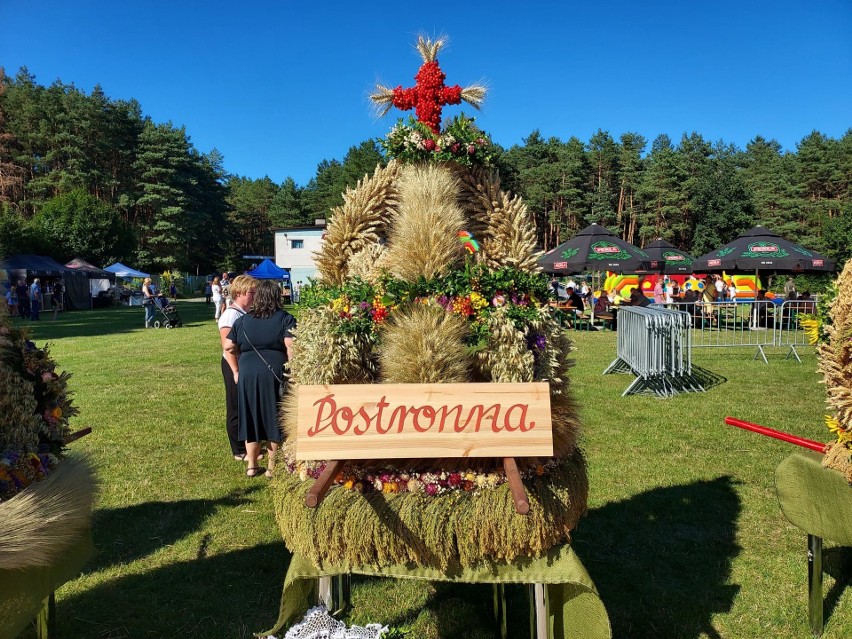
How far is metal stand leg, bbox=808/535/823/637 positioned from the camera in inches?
113

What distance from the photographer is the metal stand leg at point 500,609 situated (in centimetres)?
302

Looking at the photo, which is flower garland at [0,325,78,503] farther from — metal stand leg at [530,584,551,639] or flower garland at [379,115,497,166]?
metal stand leg at [530,584,551,639]

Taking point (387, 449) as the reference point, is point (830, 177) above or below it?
above

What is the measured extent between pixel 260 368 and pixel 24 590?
3051 mm

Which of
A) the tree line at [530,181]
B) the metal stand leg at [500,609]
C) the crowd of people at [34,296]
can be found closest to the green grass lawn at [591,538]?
the metal stand leg at [500,609]

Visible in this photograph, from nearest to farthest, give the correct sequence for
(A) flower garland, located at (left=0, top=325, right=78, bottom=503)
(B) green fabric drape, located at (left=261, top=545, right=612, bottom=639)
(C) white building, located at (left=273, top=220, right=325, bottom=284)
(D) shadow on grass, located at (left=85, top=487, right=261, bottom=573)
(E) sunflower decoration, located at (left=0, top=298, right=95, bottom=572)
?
(E) sunflower decoration, located at (left=0, top=298, right=95, bottom=572), (A) flower garland, located at (left=0, top=325, right=78, bottom=503), (B) green fabric drape, located at (left=261, top=545, right=612, bottom=639), (D) shadow on grass, located at (left=85, top=487, right=261, bottom=573), (C) white building, located at (left=273, top=220, right=325, bottom=284)

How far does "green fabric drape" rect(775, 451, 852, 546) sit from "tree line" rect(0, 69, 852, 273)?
4468 cm

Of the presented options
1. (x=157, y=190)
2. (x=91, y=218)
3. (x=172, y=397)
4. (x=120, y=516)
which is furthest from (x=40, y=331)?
(x=157, y=190)

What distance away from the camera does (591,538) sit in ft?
13.9

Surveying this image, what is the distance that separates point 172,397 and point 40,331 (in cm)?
1331

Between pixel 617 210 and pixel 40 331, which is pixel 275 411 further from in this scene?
pixel 617 210

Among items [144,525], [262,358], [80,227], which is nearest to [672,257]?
[262,358]

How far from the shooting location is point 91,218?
40.1 meters

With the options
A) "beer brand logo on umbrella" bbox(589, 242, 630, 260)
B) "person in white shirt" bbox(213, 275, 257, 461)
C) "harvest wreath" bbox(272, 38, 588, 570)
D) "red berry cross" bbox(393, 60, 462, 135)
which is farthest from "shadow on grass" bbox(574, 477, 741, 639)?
"beer brand logo on umbrella" bbox(589, 242, 630, 260)
